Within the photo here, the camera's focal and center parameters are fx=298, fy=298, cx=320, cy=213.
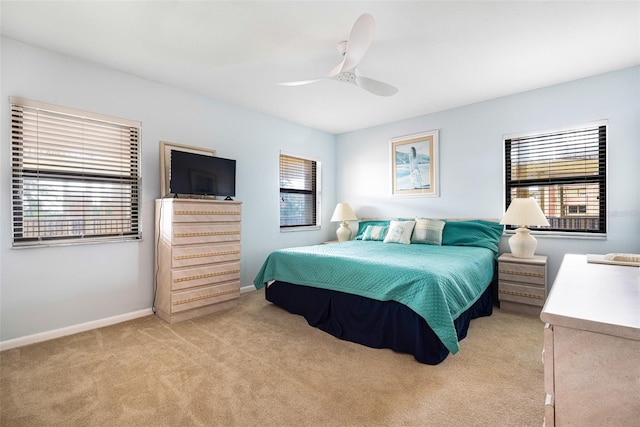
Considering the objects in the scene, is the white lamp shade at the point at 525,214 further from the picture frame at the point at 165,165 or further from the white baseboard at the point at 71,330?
the white baseboard at the point at 71,330

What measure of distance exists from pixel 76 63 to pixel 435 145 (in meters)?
4.24

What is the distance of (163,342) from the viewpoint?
2.51 metres

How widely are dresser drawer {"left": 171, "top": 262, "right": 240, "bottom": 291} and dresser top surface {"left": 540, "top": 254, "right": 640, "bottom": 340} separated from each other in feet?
9.61

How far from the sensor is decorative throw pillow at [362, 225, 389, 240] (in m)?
4.32

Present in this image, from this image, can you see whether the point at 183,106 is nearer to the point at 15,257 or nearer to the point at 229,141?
the point at 229,141

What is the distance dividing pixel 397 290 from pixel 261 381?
1.15 metres

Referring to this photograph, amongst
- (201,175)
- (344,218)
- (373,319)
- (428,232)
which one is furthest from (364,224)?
(201,175)

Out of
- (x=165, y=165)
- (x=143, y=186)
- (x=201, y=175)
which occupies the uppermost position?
(x=165, y=165)

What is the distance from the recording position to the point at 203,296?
10.2ft

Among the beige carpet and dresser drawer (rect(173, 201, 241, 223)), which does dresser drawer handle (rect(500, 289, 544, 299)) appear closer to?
the beige carpet

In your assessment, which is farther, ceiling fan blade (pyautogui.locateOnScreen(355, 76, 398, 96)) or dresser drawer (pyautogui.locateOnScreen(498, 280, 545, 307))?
dresser drawer (pyautogui.locateOnScreen(498, 280, 545, 307))

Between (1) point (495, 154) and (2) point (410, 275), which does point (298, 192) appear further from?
(2) point (410, 275)

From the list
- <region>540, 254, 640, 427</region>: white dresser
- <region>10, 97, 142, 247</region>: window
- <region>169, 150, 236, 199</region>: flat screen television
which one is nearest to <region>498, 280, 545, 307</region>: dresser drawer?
<region>540, 254, 640, 427</region>: white dresser

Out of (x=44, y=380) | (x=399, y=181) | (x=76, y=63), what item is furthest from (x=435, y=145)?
(x=44, y=380)
